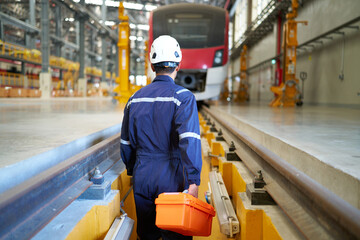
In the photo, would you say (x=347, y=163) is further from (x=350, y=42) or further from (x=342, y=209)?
(x=350, y=42)

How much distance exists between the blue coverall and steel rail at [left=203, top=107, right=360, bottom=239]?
52 cm

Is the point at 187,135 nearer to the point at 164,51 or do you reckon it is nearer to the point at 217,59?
the point at 164,51

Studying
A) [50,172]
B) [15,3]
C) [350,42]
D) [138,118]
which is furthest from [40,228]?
[15,3]

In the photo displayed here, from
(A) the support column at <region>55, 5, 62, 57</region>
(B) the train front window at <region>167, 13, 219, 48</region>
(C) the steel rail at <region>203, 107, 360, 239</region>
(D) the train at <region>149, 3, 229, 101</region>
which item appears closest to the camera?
(C) the steel rail at <region>203, 107, 360, 239</region>

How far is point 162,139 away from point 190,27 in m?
7.58

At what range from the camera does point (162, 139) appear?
82.6 inches

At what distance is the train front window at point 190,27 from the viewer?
8984mm

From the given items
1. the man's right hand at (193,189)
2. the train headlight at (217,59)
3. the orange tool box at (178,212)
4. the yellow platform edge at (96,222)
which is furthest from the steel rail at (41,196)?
the train headlight at (217,59)

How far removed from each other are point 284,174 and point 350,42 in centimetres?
970

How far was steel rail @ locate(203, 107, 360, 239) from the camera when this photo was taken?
1.12m

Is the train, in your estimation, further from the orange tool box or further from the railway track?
the orange tool box

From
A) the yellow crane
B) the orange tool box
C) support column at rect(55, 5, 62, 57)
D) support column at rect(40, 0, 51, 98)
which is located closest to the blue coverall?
the orange tool box

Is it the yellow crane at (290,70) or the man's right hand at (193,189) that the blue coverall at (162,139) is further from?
the yellow crane at (290,70)

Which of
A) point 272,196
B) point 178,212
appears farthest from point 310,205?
point 178,212
